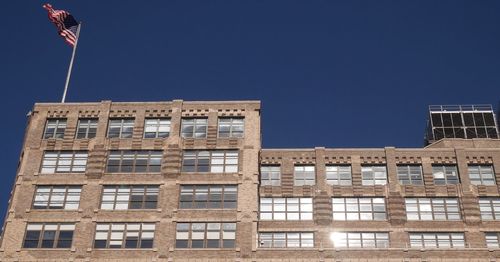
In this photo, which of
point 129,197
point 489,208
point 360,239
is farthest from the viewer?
point 489,208

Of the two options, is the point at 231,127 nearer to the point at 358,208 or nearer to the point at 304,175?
the point at 304,175

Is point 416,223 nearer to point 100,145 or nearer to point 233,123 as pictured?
point 233,123

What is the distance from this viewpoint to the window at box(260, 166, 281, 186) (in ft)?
201

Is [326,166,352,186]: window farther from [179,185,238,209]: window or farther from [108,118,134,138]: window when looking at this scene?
[108,118,134,138]: window

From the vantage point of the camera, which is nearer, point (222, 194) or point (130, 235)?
point (130, 235)

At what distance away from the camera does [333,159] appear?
202 feet

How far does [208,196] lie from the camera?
54.7 meters

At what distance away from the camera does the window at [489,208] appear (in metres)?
58.4

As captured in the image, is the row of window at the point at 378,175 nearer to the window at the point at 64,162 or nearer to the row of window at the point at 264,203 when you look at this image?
the row of window at the point at 264,203

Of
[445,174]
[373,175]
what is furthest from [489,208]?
[373,175]

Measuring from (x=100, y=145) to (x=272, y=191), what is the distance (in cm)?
1554

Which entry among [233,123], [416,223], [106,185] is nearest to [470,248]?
[416,223]

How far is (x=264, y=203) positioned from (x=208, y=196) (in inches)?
283

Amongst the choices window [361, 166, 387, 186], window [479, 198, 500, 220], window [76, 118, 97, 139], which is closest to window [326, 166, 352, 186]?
window [361, 166, 387, 186]
